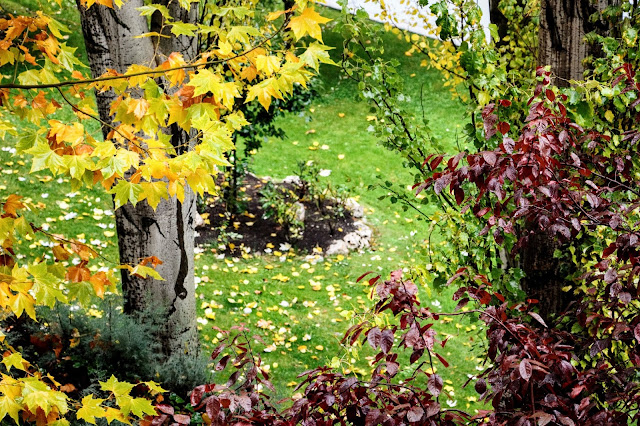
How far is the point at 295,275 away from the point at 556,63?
4.05m

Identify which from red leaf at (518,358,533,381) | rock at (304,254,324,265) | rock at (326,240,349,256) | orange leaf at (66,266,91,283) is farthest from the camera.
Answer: rock at (326,240,349,256)

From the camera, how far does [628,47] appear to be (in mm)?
3293

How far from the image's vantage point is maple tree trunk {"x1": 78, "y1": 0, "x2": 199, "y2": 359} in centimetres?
365

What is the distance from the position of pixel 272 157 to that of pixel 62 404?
26.5ft

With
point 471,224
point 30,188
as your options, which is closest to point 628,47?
point 471,224

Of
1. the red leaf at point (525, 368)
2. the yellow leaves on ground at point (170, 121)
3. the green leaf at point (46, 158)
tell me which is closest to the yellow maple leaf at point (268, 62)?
the yellow leaves on ground at point (170, 121)

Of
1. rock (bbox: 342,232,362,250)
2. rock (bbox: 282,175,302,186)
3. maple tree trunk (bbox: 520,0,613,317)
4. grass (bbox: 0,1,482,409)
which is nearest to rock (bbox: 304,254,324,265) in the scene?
grass (bbox: 0,1,482,409)

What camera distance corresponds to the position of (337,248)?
7488mm

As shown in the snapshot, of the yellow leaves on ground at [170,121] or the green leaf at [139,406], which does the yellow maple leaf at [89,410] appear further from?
the yellow leaves on ground at [170,121]

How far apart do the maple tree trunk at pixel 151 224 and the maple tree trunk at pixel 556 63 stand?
88.1 inches

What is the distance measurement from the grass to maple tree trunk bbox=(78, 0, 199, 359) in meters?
0.91

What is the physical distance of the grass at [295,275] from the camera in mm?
5691

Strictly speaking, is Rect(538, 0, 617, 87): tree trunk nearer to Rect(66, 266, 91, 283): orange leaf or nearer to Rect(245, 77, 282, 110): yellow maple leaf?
Rect(245, 77, 282, 110): yellow maple leaf

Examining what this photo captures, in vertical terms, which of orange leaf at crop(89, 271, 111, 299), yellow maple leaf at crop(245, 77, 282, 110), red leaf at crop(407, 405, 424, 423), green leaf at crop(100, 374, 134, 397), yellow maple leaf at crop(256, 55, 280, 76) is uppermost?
yellow maple leaf at crop(256, 55, 280, 76)
